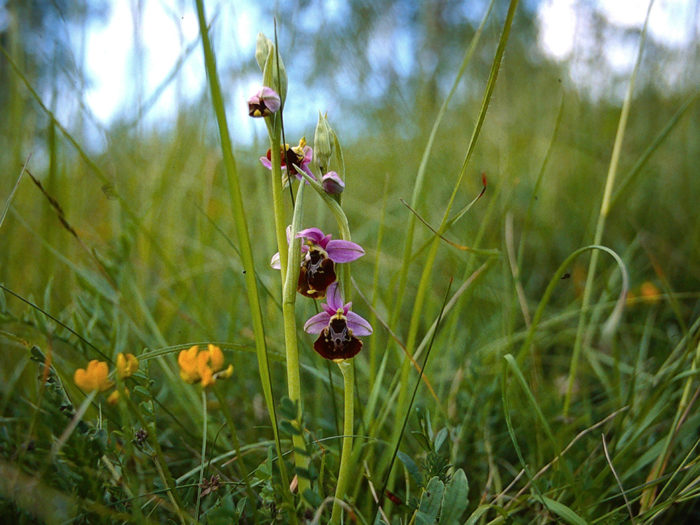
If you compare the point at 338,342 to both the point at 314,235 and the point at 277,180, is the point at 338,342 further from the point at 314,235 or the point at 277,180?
the point at 277,180

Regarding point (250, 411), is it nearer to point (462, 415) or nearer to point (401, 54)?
point (462, 415)

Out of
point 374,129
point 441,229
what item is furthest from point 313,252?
point 374,129

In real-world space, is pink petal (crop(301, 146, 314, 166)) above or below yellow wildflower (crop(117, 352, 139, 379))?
above

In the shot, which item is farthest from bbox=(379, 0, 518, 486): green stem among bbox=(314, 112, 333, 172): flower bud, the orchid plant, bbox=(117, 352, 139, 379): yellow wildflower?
bbox=(117, 352, 139, 379): yellow wildflower

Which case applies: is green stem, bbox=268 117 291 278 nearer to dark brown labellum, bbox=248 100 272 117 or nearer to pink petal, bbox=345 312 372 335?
dark brown labellum, bbox=248 100 272 117

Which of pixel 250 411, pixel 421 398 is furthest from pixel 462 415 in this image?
pixel 250 411
